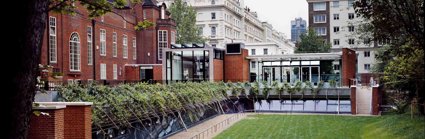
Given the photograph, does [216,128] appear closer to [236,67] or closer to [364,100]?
[364,100]

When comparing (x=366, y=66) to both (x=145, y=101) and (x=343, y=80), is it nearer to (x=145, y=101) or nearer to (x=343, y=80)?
(x=343, y=80)

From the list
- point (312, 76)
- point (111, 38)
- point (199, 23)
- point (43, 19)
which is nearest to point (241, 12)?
point (199, 23)

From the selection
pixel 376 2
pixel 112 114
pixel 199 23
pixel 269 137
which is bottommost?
pixel 269 137

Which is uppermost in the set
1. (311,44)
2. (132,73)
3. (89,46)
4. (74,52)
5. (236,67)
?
(311,44)

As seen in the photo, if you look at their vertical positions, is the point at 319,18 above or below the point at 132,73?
above

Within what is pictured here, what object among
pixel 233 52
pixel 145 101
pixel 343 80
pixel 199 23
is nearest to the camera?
pixel 145 101

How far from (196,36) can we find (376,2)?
54.4 metres

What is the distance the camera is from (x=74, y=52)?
1585 inches

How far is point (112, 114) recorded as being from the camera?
15172 millimetres

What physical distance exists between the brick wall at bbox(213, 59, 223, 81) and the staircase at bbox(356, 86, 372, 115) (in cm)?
1199

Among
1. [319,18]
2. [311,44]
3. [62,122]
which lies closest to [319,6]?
[319,18]

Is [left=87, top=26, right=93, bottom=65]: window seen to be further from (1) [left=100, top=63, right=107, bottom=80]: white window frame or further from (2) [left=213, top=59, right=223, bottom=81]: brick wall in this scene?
(2) [left=213, top=59, right=223, bottom=81]: brick wall

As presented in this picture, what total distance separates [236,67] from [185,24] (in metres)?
24.6

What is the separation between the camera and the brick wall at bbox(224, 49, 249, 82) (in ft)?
128
